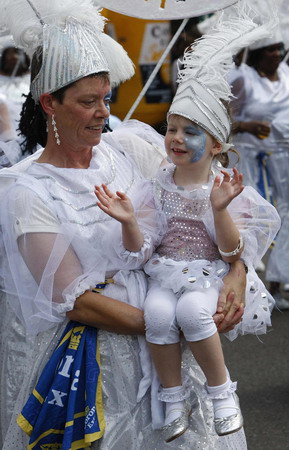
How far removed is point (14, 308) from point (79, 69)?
31.4 inches

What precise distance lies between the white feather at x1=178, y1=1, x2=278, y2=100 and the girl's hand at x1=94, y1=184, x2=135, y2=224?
500 mm

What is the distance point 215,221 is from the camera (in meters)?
3.02

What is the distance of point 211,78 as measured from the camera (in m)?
3.18

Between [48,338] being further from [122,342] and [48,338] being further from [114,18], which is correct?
[114,18]

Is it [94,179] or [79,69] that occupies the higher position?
[79,69]

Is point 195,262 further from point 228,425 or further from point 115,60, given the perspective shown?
point 115,60

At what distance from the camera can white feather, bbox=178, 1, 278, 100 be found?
10.5 ft

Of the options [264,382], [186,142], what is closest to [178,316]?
[186,142]

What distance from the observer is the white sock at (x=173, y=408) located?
302cm

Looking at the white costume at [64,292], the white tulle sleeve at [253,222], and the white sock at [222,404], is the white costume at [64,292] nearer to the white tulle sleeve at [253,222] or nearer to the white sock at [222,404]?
the white sock at [222,404]

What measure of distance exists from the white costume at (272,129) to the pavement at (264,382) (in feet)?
3.19

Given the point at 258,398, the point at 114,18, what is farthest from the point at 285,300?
the point at 114,18

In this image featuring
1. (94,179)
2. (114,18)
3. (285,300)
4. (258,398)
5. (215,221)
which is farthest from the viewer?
(114,18)

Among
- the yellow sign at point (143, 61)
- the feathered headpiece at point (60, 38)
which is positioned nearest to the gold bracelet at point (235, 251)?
the feathered headpiece at point (60, 38)
